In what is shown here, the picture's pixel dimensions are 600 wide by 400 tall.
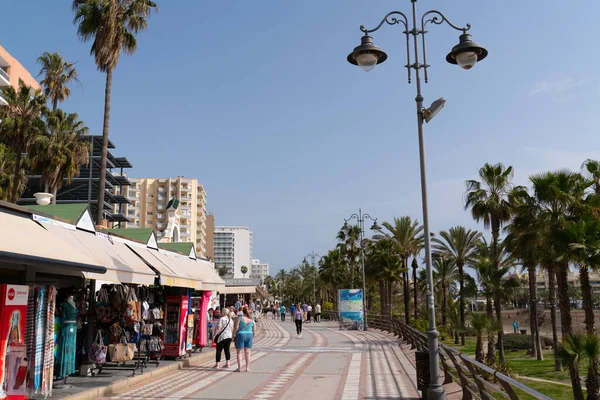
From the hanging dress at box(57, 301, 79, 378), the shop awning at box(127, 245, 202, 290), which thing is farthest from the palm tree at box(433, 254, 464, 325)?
the hanging dress at box(57, 301, 79, 378)

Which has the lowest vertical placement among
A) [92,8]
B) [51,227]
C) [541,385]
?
[541,385]

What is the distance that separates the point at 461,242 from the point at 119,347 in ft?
110

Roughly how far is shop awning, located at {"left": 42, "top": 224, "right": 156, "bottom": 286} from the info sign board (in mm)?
24479

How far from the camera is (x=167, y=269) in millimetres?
15219

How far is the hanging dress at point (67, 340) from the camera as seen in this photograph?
10641mm

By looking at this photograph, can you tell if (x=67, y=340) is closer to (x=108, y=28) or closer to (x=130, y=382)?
(x=130, y=382)

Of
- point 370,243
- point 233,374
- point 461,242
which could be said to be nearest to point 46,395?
point 233,374

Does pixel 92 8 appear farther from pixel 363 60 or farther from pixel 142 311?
pixel 363 60

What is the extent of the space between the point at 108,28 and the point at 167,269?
15458 mm

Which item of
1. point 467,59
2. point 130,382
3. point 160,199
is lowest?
point 130,382

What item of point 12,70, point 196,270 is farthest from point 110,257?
point 12,70

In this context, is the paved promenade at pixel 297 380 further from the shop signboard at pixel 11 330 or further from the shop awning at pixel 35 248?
the shop awning at pixel 35 248

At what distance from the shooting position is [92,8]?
25.7 meters

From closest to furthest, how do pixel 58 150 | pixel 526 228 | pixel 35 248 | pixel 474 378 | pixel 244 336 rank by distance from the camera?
1. pixel 35 248
2. pixel 474 378
3. pixel 244 336
4. pixel 526 228
5. pixel 58 150
